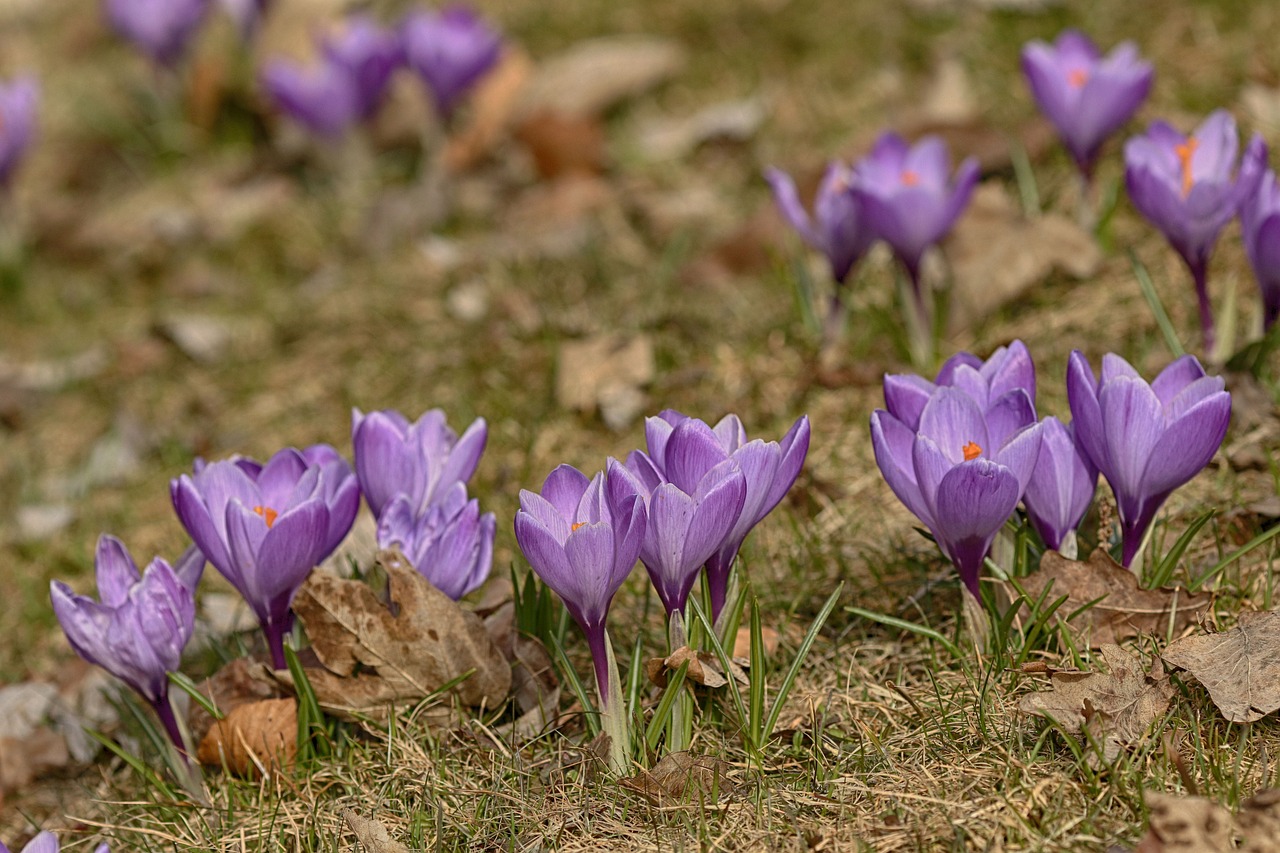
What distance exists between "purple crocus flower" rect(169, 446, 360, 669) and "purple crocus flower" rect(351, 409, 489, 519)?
0.18ft

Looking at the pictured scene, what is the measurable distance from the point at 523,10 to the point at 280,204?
1.44 m

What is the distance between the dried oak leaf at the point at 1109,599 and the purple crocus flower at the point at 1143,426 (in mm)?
101

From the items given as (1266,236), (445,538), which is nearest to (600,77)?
(1266,236)

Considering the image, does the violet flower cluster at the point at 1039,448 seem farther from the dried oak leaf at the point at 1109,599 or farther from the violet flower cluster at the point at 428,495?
the violet flower cluster at the point at 428,495

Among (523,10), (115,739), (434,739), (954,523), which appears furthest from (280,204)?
(954,523)

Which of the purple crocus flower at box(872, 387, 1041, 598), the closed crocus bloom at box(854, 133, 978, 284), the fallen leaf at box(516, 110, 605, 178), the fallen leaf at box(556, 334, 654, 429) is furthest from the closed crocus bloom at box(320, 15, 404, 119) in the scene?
the purple crocus flower at box(872, 387, 1041, 598)

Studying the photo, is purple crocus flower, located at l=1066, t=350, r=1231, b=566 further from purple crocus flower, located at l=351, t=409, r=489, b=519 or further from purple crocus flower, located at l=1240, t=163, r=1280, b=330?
purple crocus flower, located at l=351, t=409, r=489, b=519

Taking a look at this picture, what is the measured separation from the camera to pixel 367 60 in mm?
4777

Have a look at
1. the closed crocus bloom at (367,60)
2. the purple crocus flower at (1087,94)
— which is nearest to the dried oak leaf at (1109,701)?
the purple crocus flower at (1087,94)

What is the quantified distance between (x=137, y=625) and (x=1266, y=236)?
1.98m

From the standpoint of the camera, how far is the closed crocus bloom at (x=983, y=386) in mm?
1991

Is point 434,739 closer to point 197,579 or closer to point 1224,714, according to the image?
point 197,579

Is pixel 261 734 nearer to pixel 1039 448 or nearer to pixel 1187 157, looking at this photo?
pixel 1039 448

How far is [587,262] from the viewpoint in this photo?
13.6ft
